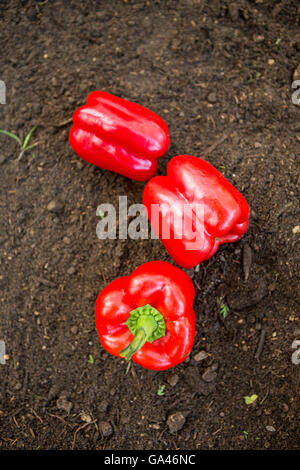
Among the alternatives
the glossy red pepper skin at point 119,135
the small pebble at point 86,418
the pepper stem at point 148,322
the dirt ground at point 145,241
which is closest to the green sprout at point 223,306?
the dirt ground at point 145,241

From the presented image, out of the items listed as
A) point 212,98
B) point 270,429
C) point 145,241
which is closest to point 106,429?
point 270,429

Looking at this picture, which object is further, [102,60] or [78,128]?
[102,60]

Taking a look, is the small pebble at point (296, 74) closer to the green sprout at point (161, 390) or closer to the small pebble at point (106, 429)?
the green sprout at point (161, 390)

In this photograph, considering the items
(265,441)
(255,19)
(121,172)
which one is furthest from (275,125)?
(265,441)

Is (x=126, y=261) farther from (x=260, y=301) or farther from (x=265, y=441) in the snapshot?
(x=265, y=441)

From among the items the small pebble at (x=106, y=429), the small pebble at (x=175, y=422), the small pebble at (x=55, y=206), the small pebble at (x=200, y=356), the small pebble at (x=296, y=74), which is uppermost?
the small pebble at (x=296, y=74)

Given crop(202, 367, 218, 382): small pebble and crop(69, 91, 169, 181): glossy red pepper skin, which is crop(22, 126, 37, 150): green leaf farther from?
crop(202, 367, 218, 382): small pebble
